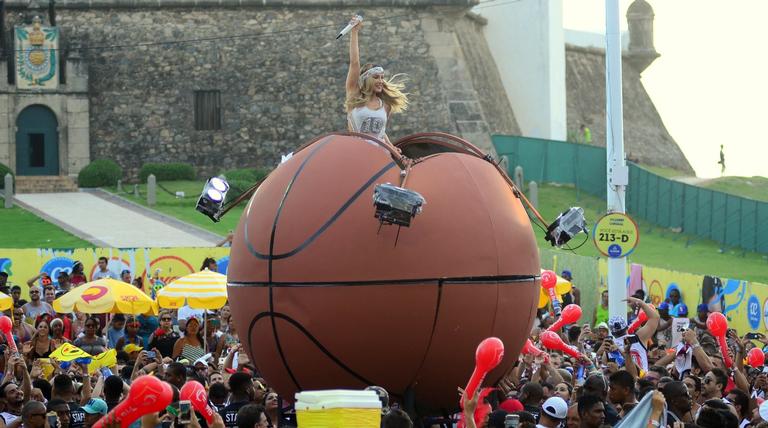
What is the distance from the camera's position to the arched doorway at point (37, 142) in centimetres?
3931

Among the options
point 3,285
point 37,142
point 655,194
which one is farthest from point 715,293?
point 37,142

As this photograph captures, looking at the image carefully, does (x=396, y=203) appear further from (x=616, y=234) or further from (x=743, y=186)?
(x=743, y=186)

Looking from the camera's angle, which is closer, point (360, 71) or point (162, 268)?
point (360, 71)

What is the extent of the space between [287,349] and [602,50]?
163 ft

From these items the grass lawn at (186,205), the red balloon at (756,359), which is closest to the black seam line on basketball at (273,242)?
the red balloon at (756,359)

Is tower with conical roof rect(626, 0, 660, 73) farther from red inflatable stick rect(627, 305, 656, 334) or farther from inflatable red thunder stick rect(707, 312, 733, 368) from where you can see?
inflatable red thunder stick rect(707, 312, 733, 368)

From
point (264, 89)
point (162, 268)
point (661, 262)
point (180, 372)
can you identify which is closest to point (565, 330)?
point (180, 372)

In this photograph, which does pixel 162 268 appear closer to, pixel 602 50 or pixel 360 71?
pixel 360 71

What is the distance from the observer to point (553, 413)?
27.6 ft

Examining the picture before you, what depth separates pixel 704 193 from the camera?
33531 mm

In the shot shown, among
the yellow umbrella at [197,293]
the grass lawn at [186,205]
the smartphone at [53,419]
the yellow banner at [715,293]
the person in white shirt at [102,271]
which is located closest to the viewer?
the smartphone at [53,419]

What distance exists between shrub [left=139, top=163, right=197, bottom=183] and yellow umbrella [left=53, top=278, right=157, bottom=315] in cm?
2281

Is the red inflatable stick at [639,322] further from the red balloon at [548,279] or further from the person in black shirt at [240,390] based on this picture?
the person in black shirt at [240,390]

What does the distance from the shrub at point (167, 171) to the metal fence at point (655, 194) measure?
9345mm
